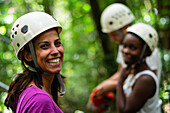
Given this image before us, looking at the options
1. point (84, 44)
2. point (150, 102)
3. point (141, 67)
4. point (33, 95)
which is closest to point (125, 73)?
→ point (141, 67)

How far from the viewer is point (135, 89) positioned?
3664mm

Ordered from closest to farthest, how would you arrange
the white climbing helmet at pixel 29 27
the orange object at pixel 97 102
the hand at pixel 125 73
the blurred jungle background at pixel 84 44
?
the white climbing helmet at pixel 29 27, the hand at pixel 125 73, the orange object at pixel 97 102, the blurred jungle background at pixel 84 44

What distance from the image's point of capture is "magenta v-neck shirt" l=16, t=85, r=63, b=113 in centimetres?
201

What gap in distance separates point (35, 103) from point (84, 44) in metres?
8.00

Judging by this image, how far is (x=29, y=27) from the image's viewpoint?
239cm

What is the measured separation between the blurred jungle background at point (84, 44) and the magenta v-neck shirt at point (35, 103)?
2.65m

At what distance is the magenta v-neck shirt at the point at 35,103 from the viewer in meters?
2.01

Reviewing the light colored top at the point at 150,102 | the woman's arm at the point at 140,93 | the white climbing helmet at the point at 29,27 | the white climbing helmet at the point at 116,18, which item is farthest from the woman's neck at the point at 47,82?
the white climbing helmet at the point at 116,18

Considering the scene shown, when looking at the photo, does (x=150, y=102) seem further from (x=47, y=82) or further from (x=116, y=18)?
(x=116, y=18)

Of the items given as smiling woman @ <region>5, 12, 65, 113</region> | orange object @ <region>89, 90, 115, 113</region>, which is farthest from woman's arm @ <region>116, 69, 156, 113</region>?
smiling woman @ <region>5, 12, 65, 113</region>

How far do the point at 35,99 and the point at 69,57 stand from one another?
21.1ft

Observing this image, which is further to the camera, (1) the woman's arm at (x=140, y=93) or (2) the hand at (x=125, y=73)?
(2) the hand at (x=125, y=73)

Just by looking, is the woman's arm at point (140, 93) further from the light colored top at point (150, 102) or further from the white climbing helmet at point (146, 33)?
the white climbing helmet at point (146, 33)

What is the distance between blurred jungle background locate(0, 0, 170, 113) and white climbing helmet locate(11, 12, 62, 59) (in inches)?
91.8
